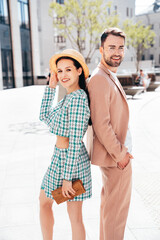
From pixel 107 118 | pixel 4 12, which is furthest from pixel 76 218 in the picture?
pixel 4 12

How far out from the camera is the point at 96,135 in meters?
2.09

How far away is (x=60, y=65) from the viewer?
2.12 metres

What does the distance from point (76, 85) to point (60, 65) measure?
20cm

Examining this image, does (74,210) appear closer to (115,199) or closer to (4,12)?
(115,199)

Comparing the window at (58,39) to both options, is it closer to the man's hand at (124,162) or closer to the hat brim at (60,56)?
the hat brim at (60,56)

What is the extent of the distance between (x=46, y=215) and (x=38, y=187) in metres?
1.97

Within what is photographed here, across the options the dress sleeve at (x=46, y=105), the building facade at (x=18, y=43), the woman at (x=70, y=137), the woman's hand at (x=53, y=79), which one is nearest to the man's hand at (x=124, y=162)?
the woman at (x=70, y=137)

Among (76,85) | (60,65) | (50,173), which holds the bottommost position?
(50,173)

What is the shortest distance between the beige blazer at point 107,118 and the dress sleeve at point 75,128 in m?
0.08

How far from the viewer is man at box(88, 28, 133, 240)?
199 centimetres

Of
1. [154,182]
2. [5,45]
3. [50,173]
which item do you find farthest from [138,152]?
[5,45]

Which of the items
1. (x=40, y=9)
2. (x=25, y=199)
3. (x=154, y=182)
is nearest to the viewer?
(x=25, y=199)

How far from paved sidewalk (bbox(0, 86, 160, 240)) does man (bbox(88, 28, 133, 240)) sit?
0.82 metres

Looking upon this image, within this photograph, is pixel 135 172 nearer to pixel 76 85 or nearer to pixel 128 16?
pixel 76 85
